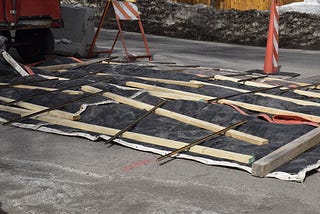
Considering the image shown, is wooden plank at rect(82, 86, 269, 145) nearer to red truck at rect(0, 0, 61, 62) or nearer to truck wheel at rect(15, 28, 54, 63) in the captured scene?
red truck at rect(0, 0, 61, 62)

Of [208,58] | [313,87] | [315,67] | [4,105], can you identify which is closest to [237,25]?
[208,58]

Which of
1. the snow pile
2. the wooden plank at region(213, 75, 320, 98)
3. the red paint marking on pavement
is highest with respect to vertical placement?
the snow pile

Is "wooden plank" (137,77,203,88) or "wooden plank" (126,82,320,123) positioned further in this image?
"wooden plank" (137,77,203,88)

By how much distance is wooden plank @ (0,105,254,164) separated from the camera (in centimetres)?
553

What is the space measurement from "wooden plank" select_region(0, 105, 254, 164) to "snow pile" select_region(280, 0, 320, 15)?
11672mm

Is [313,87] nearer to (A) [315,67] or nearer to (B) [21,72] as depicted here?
(A) [315,67]

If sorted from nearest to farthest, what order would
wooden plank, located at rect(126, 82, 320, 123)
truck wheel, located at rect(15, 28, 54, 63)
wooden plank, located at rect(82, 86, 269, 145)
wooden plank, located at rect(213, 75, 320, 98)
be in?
wooden plank, located at rect(82, 86, 269, 145)
wooden plank, located at rect(126, 82, 320, 123)
wooden plank, located at rect(213, 75, 320, 98)
truck wheel, located at rect(15, 28, 54, 63)

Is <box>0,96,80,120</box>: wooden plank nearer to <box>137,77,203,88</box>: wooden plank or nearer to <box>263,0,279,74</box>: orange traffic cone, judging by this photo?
<box>137,77,203,88</box>: wooden plank

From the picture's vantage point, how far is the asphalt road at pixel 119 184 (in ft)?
14.7

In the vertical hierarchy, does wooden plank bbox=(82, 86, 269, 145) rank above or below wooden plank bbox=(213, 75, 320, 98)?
above

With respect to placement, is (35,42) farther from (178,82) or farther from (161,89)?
(161,89)

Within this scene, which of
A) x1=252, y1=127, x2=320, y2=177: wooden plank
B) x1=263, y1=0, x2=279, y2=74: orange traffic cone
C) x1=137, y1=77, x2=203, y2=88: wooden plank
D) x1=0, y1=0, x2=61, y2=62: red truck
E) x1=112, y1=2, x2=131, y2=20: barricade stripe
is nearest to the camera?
x1=252, y1=127, x2=320, y2=177: wooden plank

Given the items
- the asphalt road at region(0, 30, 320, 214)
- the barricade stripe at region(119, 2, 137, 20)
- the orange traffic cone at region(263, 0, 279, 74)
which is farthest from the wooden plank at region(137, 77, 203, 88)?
the barricade stripe at region(119, 2, 137, 20)

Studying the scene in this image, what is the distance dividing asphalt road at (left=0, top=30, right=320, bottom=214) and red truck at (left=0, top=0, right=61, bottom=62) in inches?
201
